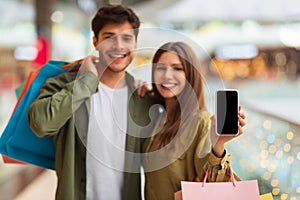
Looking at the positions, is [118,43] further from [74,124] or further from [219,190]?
[219,190]

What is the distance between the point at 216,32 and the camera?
1251 cm

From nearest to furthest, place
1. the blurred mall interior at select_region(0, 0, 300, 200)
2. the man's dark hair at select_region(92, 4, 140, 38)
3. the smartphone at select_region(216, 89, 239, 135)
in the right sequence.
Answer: the smartphone at select_region(216, 89, 239, 135), the man's dark hair at select_region(92, 4, 140, 38), the blurred mall interior at select_region(0, 0, 300, 200)

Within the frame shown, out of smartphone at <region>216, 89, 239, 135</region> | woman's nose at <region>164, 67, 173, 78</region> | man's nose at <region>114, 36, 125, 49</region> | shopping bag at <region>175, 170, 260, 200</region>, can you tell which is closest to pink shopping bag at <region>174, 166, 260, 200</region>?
shopping bag at <region>175, 170, 260, 200</region>

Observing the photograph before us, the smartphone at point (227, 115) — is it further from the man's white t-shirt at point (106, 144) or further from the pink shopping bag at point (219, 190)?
the man's white t-shirt at point (106, 144)

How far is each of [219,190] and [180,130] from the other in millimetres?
184

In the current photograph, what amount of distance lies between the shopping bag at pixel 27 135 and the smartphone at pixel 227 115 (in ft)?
1.43

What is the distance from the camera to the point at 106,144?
1.31 meters

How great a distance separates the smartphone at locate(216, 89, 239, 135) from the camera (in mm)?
Answer: 1200

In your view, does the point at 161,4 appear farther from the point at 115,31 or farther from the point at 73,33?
the point at 115,31

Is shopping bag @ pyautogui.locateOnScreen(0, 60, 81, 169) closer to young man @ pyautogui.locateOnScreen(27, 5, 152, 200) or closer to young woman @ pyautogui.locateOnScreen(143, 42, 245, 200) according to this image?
young man @ pyautogui.locateOnScreen(27, 5, 152, 200)

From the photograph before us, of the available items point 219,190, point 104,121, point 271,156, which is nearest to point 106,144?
point 104,121

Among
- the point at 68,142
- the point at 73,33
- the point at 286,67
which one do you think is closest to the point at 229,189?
the point at 68,142

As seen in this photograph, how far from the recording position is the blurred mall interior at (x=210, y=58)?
57.0 inches

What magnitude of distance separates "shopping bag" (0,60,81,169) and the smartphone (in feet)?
1.43
